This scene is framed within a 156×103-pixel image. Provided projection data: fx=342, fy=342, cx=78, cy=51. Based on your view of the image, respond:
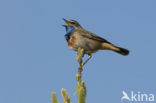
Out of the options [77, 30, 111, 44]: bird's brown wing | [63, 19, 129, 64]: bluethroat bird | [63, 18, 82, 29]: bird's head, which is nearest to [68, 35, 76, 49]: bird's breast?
[63, 19, 129, 64]: bluethroat bird

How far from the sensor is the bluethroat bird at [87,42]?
10711 mm

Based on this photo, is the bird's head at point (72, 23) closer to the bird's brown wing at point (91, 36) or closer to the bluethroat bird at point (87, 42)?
the bluethroat bird at point (87, 42)

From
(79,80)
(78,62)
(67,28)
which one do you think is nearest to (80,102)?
(79,80)

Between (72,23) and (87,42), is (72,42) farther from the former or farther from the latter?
(72,23)

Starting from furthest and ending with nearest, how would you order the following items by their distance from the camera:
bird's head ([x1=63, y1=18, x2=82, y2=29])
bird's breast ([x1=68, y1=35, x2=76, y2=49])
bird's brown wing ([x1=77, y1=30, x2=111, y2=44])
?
bird's head ([x1=63, y1=18, x2=82, y2=29])
bird's brown wing ([x1=77, y1=30, x2=111, y2=44])
bird's breast ([x1=68, y1=35, x2=76, y2=49])

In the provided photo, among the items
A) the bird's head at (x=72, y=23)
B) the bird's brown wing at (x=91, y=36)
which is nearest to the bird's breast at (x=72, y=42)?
the bird's brown wing at (x=91, y=36)

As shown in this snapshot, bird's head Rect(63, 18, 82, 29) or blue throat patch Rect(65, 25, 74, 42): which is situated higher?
bird's head Rect(63, 18, 82, 29)

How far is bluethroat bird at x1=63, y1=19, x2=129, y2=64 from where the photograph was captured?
1071 cm

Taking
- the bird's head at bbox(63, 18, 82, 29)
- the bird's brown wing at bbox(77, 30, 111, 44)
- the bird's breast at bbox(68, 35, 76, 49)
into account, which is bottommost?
the bird's breast at bbox(68, 35, 76, 49)

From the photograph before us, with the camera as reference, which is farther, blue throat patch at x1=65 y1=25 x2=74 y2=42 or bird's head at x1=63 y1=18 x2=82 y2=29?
bird's head at x1=63 y1=18 x2=82 y2=29

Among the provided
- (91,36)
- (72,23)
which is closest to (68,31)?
(72,23)

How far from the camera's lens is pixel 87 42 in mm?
11008

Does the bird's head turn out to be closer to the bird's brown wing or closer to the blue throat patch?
the blue throat patch

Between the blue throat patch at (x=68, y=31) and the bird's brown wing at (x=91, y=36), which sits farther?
the bird's brown wing at (x=91, y=36)
